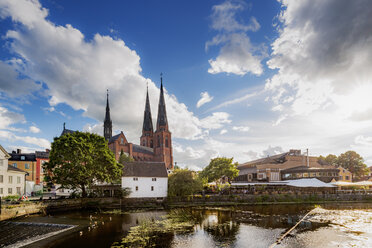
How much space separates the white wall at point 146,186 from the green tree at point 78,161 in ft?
14.4

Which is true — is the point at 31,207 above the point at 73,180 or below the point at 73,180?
below

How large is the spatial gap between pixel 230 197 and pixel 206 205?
4411 millimetres

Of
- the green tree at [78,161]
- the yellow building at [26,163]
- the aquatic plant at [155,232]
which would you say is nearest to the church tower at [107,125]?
the yellow building at [26,163]

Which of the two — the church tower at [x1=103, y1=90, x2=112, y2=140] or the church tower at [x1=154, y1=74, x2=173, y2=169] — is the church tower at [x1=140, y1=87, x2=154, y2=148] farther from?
the church tower at [x1=103, y1=90, x2=112, y2=140]

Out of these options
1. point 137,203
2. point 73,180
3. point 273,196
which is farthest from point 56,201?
point 273,196

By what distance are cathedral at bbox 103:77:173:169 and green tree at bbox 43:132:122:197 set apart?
161 ft

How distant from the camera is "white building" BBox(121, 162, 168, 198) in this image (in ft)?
146

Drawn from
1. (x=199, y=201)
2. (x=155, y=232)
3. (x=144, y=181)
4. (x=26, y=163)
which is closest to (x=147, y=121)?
(x=26, y=163)

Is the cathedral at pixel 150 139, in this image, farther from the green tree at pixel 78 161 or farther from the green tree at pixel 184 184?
the green tree at pixel 78 161

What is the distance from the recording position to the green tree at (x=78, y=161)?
122ft

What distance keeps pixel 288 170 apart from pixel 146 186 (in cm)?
3343

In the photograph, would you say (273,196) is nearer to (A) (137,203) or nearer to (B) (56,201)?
(A) (137,203)

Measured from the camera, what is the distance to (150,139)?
108250mm

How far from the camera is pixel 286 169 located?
60062mm
